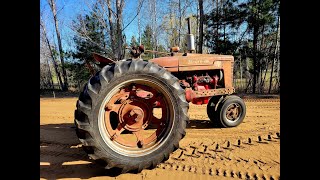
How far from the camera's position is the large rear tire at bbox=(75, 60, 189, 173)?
2.56m

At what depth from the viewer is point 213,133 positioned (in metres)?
4.28

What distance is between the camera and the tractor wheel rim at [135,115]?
9.05ft

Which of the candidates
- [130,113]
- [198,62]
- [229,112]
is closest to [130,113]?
[130,113]

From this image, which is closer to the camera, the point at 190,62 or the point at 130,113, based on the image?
the point at 130,113

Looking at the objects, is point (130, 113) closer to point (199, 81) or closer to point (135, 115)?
point (135, 115)

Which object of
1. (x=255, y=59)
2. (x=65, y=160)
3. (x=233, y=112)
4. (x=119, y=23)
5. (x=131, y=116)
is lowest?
(x=65, y=160)

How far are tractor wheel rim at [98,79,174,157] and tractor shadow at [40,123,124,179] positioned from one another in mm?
374

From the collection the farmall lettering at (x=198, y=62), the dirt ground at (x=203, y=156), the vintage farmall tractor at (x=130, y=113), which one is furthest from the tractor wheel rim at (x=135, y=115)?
the farmall lettering at (x=198, y=62)

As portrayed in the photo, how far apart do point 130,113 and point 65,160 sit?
1.26 m

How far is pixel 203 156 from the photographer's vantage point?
3.21 m

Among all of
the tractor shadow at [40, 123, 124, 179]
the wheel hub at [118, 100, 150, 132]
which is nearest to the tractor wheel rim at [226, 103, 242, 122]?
the wheel hub at [118, 100, 150, 132]

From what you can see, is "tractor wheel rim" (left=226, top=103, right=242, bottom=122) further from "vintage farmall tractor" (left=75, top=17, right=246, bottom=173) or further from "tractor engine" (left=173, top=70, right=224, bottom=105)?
"vintage farmall tractor" (left=75, top=17, right=246, bottom=173)
